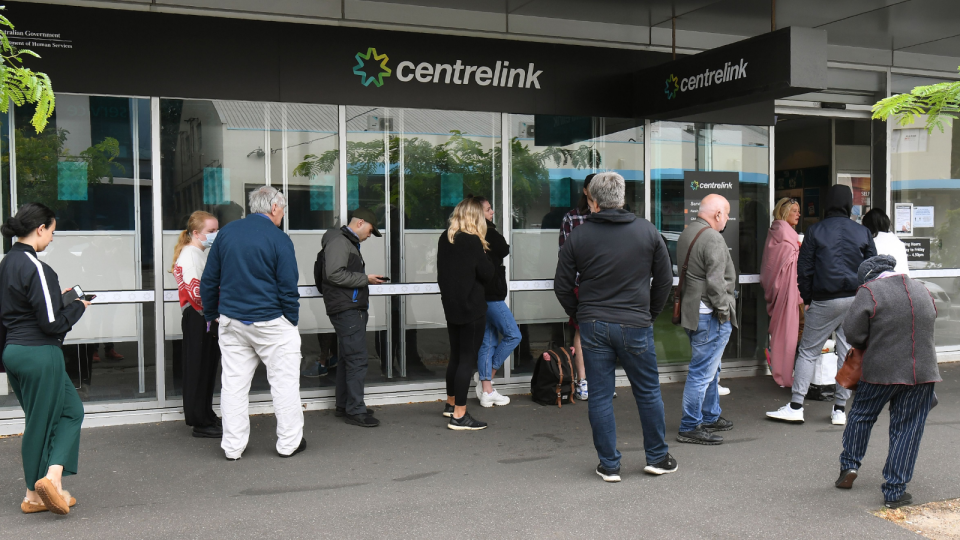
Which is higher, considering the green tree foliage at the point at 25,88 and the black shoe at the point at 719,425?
the green tree foliage at the point at 25,88

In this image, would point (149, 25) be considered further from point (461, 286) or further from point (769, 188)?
point (769, 188)

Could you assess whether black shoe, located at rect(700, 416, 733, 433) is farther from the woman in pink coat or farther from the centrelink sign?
the centrelink sign

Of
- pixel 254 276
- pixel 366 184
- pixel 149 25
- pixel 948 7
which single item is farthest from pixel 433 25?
pixel 948 7

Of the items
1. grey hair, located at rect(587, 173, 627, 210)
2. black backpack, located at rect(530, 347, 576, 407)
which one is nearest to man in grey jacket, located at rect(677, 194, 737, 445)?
grey hair, located at rect(587, 173, 627, 210)

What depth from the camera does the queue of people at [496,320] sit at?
431cm

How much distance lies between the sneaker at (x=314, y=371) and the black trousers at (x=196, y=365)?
1.11m

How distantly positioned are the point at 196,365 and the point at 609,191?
3.35m

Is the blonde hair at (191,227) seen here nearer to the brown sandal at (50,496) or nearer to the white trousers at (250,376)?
the white trousers at (250,376)

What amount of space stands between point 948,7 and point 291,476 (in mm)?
7240

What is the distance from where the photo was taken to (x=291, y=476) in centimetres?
500

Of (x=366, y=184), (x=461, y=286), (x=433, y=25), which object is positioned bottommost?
(x=461, y=286)

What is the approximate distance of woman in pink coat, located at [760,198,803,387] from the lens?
7.61m

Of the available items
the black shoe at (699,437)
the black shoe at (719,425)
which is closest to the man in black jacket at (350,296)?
the black shoe at (699,437)

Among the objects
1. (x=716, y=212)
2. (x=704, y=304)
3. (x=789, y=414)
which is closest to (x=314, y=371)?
(x=704, y=304)
